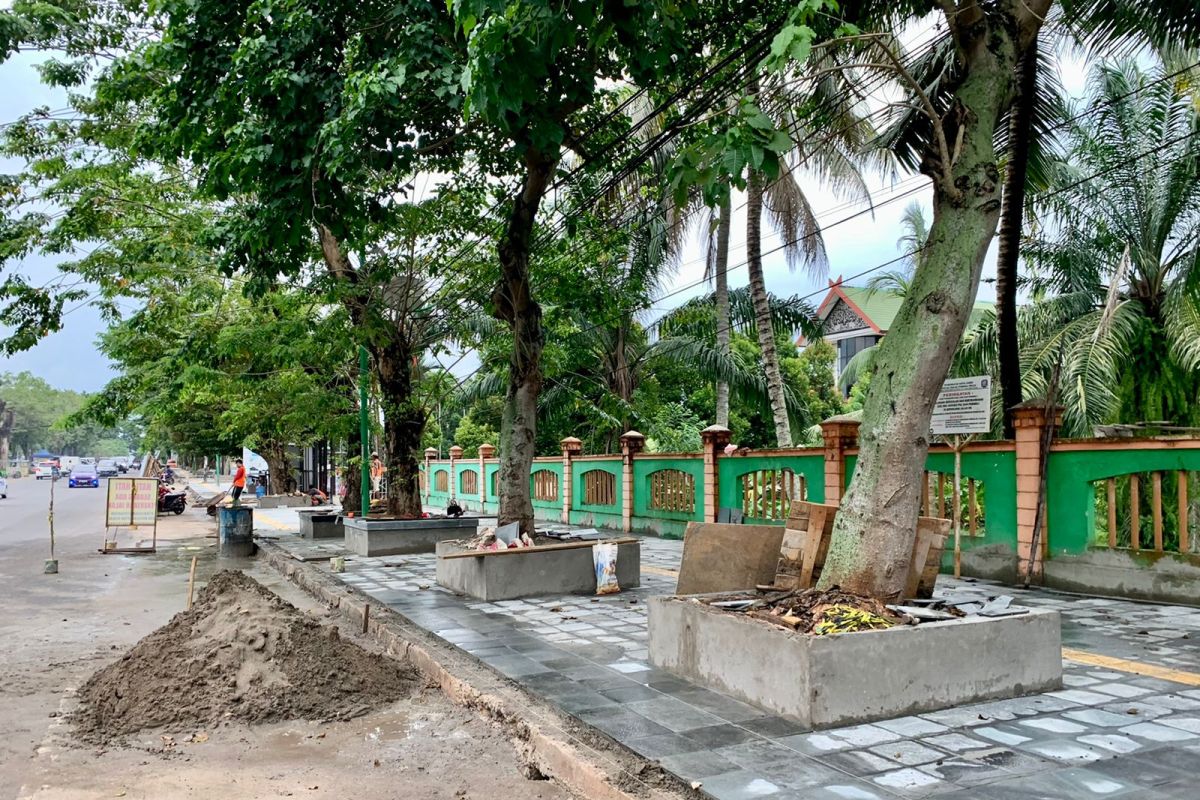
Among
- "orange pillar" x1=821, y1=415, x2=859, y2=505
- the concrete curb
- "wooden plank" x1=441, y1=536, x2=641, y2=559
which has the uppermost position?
"orange pillar" x1=821, y1=415, x2=859, y2=505

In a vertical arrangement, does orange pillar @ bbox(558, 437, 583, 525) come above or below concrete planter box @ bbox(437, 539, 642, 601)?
above

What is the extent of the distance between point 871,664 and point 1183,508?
574 centimetres

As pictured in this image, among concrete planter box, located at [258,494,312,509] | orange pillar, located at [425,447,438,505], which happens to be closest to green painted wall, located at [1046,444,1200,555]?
orange pillar, located at [425,447,438,505]

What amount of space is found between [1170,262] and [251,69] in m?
14.1

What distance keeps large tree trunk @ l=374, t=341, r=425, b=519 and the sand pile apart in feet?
29.5

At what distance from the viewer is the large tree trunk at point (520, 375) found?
420 inches

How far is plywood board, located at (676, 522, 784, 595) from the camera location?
22.5 ft

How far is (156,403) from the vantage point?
66.6 feet

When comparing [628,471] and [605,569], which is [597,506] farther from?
[605,569]

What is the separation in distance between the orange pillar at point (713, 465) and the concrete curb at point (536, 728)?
8.34m

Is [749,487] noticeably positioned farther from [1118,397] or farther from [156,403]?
[156,403]

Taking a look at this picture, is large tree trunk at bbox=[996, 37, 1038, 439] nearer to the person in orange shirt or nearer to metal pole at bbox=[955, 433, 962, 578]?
metal pole at bbox=[955, 433, 962, 578]

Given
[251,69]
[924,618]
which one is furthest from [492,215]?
[924,618]

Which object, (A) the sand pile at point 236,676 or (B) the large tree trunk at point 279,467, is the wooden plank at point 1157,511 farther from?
(B) the large tree trunk at point 279,467
